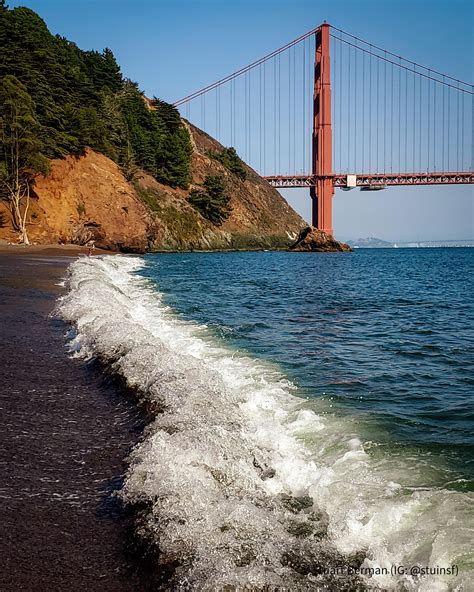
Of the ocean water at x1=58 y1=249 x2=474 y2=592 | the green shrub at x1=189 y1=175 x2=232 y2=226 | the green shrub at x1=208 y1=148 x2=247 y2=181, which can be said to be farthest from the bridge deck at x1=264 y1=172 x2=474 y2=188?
the ocean water at x1=58 y1=249 x2=474 y2=592

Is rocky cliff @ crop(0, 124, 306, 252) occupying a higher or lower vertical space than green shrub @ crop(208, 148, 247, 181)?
lower

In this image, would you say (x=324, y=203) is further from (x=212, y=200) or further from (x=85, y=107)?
(x=85, y=107)

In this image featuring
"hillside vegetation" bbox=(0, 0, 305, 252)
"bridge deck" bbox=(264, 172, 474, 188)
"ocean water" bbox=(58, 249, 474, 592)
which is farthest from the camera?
"bridge deck" bbox=(264, 172, 474, 188)

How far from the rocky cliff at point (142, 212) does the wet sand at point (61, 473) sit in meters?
34.2

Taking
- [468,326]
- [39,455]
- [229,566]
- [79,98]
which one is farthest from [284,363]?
[79,98]

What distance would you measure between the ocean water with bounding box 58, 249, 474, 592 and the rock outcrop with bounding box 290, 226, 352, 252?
59.1 metres

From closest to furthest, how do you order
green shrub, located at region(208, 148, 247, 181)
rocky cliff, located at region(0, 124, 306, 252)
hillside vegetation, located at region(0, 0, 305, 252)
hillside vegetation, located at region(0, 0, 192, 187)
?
1. hillside vegetation, located at region(0, 0, 305, 252)
2. hillside vegetation, located at region(0, 0, 192, 187)
3. rocky cliff, located at region(0, 124, 306, 252)
4. green shrub, located at region(208, 148, 247, 181)

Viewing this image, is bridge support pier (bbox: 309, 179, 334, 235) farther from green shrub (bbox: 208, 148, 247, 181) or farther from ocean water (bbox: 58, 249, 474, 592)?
ocean water (bbox: 58, 249, 474, 592)

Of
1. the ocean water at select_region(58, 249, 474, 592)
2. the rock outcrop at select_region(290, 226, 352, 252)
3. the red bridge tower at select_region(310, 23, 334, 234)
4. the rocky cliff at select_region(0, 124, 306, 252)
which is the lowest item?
the ocean water at select_region(58, 249, 474, 592)

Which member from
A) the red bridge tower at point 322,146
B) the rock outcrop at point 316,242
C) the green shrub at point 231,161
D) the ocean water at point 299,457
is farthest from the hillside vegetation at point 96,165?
the ocean water at point 299,457

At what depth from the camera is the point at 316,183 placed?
2751 inches

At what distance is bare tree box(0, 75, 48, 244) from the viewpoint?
34.1 m

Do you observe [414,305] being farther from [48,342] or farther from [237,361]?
[48,342]

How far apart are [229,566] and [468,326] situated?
38.8 feet
